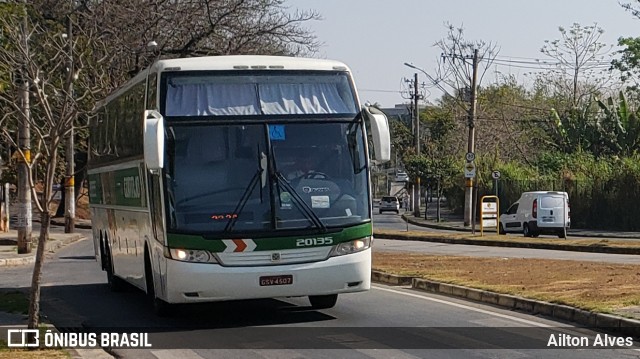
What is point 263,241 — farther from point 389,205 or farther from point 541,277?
point 389,205

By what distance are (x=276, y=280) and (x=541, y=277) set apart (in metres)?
A: 6.11

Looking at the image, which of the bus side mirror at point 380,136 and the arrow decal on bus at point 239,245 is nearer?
the arrow decal on bus at point 239,245

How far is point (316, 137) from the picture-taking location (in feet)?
41.7

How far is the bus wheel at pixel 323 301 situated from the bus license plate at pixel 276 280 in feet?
5.41

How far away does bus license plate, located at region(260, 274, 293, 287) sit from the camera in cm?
1209

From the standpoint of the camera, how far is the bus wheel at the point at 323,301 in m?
13.8

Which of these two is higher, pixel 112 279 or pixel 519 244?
pixel 112 279

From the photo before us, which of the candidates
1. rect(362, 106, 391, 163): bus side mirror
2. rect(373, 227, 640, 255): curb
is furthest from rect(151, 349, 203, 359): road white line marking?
rect(373, 227, 640, 255): curb

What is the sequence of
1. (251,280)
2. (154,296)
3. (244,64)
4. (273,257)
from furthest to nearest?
(154,296), (244,64), (273,257), (251,280)

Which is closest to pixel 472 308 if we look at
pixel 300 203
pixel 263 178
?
→ pixel 300 203

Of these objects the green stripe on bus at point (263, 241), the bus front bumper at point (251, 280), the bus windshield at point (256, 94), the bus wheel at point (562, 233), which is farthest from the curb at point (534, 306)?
the bus wheel at point (562, 233)

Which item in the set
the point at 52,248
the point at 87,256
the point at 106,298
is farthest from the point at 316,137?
the point at 52,248

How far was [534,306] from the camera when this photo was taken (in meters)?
13.2

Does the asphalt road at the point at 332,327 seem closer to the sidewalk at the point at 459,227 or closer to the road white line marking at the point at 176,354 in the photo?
the road white line marking at the point at 176,354
